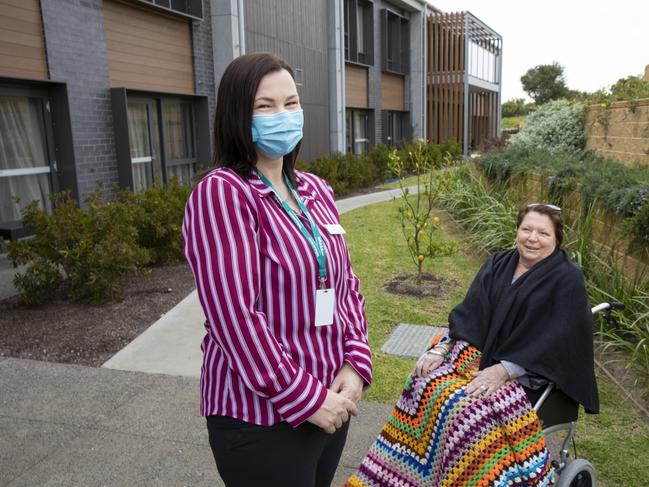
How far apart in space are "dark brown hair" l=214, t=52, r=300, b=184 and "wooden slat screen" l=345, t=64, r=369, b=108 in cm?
1945

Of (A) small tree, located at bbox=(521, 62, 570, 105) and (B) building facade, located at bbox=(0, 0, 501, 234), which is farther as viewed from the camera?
(A) small tree, located at bbox=(521, 62, 570, 105)

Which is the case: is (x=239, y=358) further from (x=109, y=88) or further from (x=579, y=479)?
(x=109, y=88)

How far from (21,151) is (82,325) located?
14.4 feet

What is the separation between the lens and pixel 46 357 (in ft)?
16.1

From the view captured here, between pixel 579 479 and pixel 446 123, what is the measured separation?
26789mm

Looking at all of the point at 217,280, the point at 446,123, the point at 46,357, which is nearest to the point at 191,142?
the point at 46,357

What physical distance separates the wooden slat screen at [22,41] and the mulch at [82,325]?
11.5 feet

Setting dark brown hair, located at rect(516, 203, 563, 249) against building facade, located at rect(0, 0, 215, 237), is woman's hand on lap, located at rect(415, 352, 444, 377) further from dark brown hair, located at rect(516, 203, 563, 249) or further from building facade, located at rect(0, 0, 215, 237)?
building facade, located at rect(0, 0, 215, 237)

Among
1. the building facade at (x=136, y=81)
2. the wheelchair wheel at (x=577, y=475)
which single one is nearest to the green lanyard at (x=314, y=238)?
the wheelchair wheel at (x=577, y=475)

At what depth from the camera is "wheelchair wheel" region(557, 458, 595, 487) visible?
265 cm

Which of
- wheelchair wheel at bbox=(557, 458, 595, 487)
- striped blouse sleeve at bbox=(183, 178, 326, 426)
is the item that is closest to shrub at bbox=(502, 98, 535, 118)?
wheelchair wheel at bbox=(557, 458, 595, 487)

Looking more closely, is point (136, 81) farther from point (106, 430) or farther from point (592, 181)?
point (106, 430)

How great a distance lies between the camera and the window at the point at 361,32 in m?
20.8

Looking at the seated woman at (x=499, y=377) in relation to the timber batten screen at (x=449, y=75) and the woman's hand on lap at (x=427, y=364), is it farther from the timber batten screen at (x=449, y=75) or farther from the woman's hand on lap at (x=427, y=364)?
the timber batten screen at (x=449, y=75)
